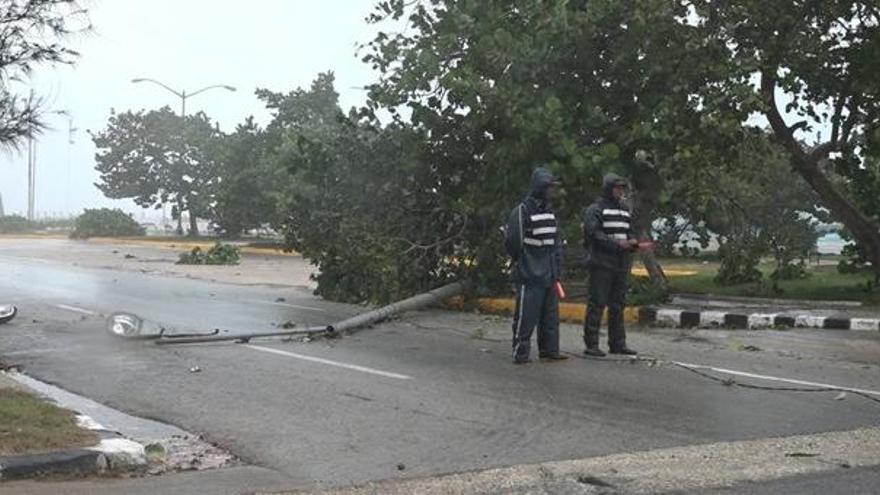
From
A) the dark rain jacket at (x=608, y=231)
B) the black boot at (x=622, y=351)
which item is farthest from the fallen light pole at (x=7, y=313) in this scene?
the black boot at (x=622, y=351)

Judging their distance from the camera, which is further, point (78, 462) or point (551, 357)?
point (551, 357)

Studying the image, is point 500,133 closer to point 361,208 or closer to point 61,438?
point 361,208

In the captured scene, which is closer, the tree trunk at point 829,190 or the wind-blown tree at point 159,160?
the tree trunk at point 829,190

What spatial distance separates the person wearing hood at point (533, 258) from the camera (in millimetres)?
9875

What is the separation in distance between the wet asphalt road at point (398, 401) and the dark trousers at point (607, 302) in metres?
0.48

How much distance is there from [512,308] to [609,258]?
4.94 meters

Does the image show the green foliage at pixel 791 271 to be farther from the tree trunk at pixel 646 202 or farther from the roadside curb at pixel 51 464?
the roadside curb at pixel 51 464

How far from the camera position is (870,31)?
15.3 metres

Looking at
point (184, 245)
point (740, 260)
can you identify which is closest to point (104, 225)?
point (184, 245)

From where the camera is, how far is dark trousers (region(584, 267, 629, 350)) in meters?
10.3

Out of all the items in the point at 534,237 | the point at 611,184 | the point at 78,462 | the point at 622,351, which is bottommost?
the point at 78,462

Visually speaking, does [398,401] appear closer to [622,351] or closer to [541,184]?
[541,184]

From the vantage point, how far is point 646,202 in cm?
1589

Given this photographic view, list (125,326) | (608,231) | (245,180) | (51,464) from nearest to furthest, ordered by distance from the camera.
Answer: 1. (51,464)
2. (608,231)
3. (125,326)
4. (245,180)
